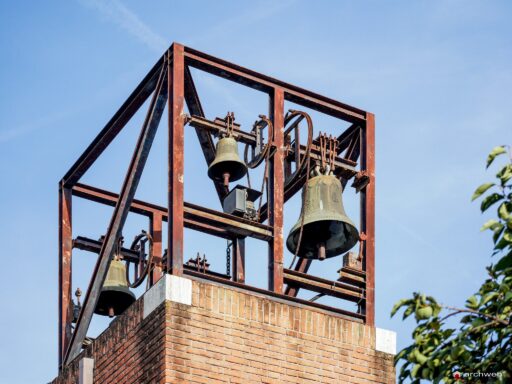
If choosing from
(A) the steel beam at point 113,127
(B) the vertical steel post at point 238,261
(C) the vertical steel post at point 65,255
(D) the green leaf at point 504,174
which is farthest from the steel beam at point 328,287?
(D) the green leaf at point 504,174

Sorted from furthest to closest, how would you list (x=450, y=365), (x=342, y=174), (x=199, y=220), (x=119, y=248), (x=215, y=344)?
(x=119, y=248)
(x=342, y=174)
(x=199, y=220)
(x=215, y=344)
(x=450, y=365)

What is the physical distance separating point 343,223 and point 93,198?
13.1 feet

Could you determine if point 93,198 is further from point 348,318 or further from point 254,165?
point 348,318

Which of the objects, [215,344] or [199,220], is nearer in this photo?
[215,344]

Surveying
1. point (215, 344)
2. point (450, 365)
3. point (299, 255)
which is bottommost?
point (450, 365)

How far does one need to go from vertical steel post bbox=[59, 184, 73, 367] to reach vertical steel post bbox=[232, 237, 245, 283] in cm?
226

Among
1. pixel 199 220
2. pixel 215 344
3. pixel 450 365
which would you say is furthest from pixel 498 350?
pixel 199 220

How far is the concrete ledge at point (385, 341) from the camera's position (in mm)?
17391

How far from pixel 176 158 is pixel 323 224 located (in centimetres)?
196

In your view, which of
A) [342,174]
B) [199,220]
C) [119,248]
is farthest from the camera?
[119,248]

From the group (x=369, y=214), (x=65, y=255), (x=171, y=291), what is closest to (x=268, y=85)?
(x=369, y=214)

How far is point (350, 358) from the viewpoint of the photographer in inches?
674

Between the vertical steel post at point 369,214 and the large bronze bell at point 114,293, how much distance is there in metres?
3.39

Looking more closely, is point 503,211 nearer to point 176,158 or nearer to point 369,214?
point 176,158
